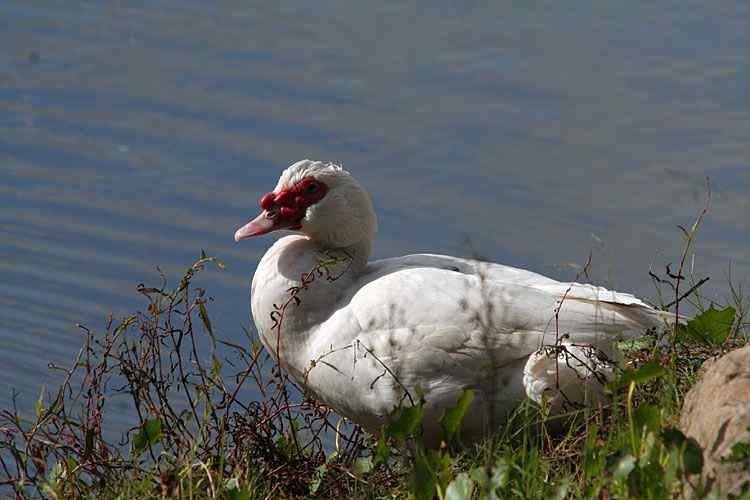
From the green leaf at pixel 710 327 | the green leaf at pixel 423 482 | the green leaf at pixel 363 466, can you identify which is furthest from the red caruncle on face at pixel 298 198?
the green leaf at pixel 423 482

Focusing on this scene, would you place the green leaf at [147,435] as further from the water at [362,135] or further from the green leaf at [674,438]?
the water at [362,135]

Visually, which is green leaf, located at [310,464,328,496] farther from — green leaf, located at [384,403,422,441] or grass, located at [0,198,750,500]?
green leaf, located at [384,403,422,441]

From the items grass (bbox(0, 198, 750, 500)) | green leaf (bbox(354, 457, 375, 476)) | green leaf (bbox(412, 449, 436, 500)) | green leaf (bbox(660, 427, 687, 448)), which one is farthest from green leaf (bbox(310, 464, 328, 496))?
green leaf (bbox(660, 427, 687, 448))

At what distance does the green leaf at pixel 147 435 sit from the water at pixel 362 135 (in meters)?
2.65

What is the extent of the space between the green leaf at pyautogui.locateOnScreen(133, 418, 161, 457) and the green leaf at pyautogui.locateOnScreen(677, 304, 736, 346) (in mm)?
1804

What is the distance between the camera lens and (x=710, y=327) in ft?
15.7

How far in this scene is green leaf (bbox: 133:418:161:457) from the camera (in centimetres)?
451

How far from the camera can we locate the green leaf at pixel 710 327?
4.73 metres

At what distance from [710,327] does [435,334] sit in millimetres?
949

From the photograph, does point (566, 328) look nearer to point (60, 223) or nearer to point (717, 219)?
point (717, 219)

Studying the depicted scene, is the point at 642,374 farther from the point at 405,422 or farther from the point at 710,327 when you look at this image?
the point at 710,327

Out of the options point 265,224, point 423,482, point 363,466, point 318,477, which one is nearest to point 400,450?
point 363,466

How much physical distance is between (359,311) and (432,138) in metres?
4.80

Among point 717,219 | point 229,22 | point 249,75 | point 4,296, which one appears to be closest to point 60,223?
point 4,296
